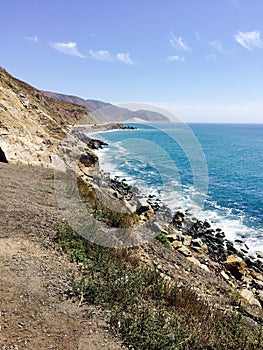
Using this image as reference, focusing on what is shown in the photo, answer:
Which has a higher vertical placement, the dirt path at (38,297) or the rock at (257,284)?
the dirt path at (38,297)

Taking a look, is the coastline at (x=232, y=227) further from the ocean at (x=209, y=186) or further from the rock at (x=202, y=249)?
the rock at (x=202, y=249)

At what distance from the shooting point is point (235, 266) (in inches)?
645

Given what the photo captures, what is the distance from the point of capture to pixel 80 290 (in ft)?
19.3

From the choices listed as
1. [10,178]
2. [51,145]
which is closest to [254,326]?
[10,178]

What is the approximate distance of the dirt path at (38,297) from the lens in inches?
183

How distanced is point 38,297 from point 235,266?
43.6 feet

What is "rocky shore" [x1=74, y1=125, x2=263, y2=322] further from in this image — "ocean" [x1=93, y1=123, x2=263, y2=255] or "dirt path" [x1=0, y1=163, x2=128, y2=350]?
"dirt path" [x1=0, y1=163, x2=128, y2=350]

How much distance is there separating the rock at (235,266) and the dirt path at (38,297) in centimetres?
1042

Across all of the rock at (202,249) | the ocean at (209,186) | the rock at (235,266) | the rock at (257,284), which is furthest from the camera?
the ocean at (209,186)

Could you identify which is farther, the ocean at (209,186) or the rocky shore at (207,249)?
the ocean at (209,186)

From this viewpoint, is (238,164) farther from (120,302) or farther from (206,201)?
(120,302)

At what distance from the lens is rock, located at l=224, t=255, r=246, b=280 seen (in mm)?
15792

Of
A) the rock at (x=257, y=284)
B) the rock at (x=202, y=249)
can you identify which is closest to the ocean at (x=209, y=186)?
the rock at (x=202, y=249)

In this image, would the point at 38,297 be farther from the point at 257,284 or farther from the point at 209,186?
the point at 209,186
